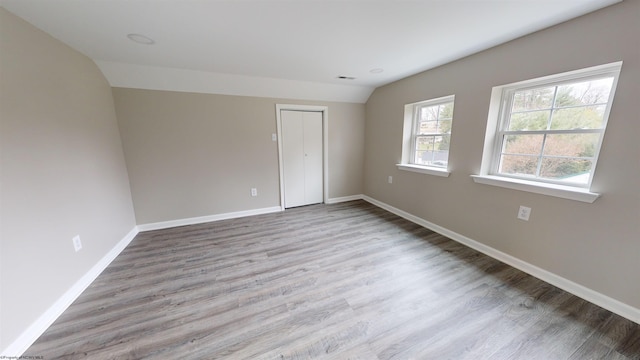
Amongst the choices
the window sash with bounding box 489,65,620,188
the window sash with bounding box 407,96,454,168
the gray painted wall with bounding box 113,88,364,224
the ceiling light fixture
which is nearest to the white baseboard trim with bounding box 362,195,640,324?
the window sash with bounding box 489,65,620,188

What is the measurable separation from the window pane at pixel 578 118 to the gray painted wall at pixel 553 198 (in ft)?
0.49

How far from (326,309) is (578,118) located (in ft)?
8.35

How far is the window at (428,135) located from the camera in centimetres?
283

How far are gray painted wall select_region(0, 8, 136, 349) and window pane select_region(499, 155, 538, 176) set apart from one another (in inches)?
157

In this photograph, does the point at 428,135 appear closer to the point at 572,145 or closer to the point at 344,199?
the point at 572,145

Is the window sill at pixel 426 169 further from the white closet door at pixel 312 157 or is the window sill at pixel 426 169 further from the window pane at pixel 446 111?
the white closet door at pixel 312 157

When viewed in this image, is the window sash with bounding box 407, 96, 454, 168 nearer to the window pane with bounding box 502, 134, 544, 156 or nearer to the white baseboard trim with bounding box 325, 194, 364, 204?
the window pane with bounding box 502, 134, 544, 156

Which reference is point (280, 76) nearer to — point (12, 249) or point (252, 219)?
point (252, 219)

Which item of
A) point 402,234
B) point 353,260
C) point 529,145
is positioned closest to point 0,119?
point 353,260

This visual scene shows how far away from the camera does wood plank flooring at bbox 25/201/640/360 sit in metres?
1.32

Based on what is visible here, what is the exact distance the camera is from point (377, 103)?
3.79 metres

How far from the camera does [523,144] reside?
6.84 ft

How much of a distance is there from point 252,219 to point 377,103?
2931mm

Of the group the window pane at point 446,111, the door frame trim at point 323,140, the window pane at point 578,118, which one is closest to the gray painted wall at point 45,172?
the door frame trim at point 323,140
